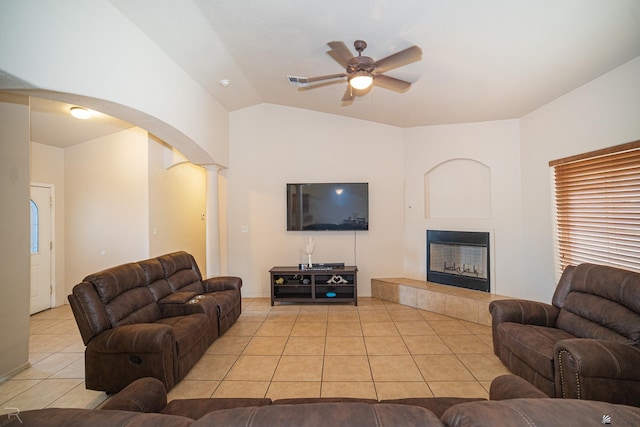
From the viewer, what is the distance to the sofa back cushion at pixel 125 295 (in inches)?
107

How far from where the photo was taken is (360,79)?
273 centimetres

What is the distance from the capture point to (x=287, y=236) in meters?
5.45

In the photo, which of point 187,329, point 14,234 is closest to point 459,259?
point 187,329

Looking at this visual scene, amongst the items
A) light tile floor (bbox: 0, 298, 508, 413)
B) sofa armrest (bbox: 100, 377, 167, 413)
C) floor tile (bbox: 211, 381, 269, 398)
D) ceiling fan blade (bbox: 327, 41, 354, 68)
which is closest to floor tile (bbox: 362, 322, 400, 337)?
light tile floor (bbox: 0, 298, 508, 413)

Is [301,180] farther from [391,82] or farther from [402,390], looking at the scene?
[402,390]

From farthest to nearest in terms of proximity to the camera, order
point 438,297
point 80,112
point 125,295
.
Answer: point 438,297
point 80,112
point 125,295

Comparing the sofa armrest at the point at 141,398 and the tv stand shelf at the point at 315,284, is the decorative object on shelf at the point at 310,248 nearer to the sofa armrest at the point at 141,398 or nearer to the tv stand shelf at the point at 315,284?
the tv stand shelf at the point at 315,284

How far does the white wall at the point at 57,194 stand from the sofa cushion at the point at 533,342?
657 cm

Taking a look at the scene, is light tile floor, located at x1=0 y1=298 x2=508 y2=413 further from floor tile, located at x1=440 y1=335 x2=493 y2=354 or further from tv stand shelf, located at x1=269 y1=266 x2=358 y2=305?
Result: tv stand shelf, located at x1=269 y1=266 x2=358 y2=305

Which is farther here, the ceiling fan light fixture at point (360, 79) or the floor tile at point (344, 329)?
the floor tile at point (344, 329)

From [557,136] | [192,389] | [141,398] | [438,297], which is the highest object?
[557,136]

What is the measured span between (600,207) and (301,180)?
4.10m

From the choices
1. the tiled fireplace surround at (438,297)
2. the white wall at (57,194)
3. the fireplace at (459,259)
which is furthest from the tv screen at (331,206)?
the white wall at (57,194)

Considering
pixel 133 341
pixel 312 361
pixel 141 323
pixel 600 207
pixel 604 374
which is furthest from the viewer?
pixel 600 207
